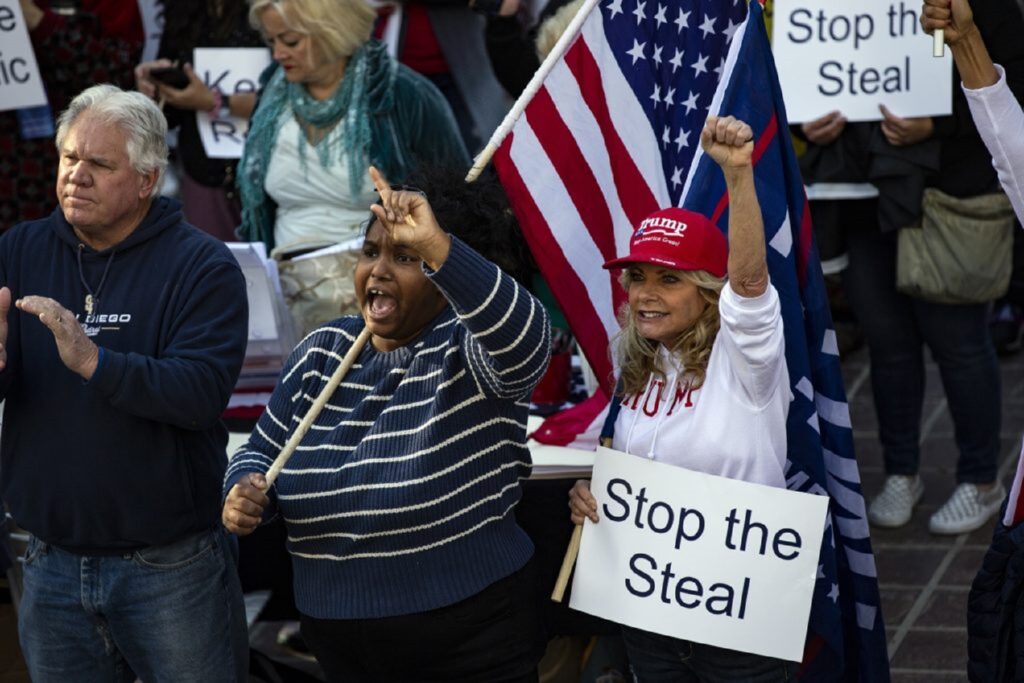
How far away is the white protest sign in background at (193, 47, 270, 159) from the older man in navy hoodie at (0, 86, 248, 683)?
2444 mm

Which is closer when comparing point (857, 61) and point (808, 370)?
point (808, 370)

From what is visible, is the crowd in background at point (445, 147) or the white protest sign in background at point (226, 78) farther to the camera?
the white protest sign in background at point (226, 78)

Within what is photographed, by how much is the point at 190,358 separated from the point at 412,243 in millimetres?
676

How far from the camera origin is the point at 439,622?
3.61 metres

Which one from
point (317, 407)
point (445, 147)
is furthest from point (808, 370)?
point (445, 147)

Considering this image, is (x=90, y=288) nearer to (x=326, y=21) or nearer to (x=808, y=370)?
(x=808, y=370)

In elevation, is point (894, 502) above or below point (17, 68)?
below

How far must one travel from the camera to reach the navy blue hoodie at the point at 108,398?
3.69 metres

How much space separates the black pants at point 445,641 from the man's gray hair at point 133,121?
1108mm

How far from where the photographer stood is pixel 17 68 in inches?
244

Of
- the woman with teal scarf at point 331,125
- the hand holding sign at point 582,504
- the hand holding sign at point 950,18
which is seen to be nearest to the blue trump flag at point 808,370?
the hand holding sign at point 582,504

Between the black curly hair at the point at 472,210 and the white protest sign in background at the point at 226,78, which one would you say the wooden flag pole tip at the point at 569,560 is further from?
the white protest sign in background at the point at 226,78

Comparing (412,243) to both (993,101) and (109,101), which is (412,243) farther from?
(993,101)

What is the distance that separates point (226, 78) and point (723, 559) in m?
3.36
